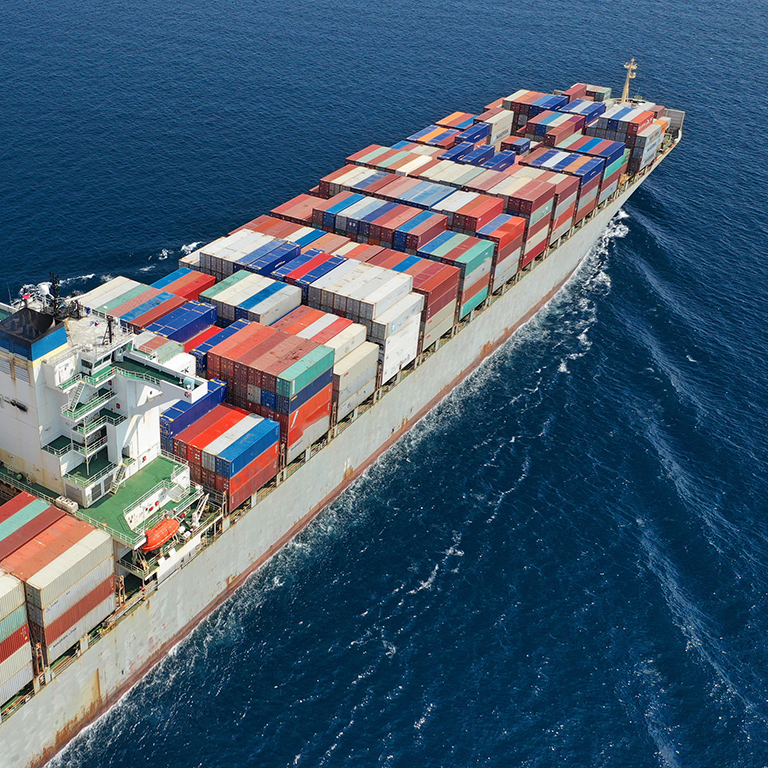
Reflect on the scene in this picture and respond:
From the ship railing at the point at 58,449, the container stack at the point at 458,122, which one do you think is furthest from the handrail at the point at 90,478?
the container stack at the point at 458,122

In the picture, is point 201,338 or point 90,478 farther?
point 201,338

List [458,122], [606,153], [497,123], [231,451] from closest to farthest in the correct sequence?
[231,451] → [606,153] → [497,123] → [458,122]

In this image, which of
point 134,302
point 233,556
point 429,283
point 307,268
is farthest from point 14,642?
point 429,283

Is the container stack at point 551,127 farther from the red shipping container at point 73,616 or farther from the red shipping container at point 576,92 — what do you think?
the red shipping container at point 73,616

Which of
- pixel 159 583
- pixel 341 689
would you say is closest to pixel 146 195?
pixel 159 583

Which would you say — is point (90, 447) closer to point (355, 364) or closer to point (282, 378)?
point (282, 378)

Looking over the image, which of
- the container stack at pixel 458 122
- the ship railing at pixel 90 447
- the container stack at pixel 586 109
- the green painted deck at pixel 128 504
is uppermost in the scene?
the container stack at pixel 586 109
